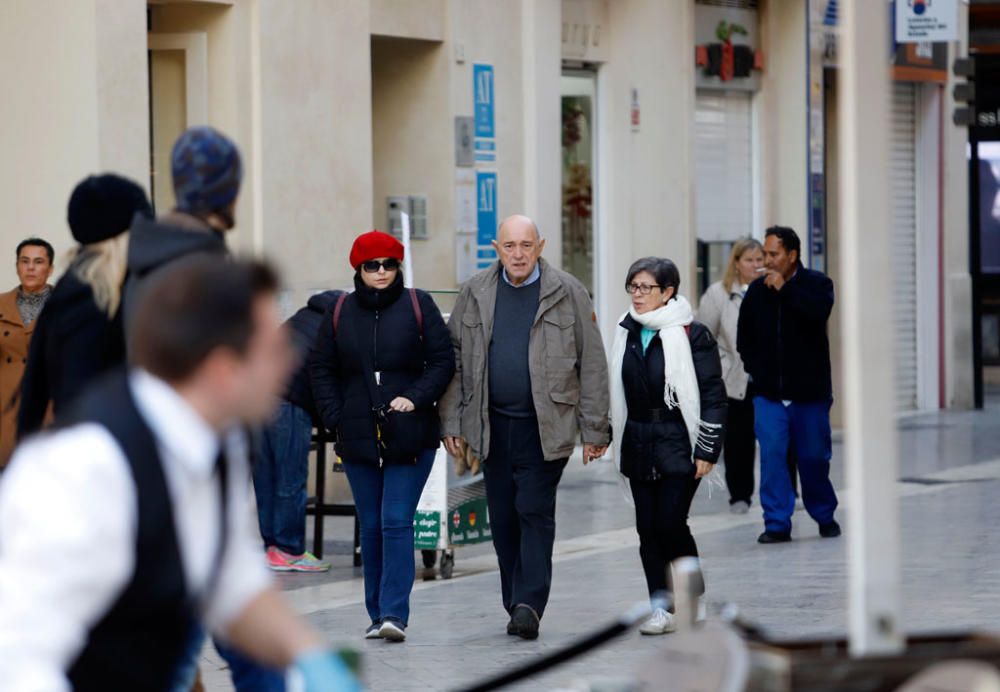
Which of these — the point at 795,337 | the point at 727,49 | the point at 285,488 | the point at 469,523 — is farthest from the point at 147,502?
the point at 727,49

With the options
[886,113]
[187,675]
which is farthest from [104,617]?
[886,113]

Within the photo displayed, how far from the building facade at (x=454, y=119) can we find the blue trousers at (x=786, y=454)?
373 cm

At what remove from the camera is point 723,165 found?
20391mm

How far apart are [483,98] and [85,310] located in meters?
11.7

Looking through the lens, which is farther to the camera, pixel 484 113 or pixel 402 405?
pixel 484 113

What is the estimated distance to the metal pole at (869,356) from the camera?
393 cm

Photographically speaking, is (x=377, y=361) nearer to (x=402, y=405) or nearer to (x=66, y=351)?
(x=402, y=405)

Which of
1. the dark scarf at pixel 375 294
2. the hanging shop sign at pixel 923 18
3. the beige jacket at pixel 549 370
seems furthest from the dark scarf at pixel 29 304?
the hanging shop sign at pixel 923 18

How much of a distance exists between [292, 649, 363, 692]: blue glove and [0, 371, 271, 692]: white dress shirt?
0.23 meters

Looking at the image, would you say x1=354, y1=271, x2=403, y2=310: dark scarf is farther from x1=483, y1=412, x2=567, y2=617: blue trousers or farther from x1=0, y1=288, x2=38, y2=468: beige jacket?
x1=0, y1=288, x2=38, y2=468: beige jacket

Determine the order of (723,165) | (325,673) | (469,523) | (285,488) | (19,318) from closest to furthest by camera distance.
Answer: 1. (325,673)
2. (19,318)
3. (469,523)
4. (285,488)
5. (723,165)

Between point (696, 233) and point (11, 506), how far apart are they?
17072 millimetres

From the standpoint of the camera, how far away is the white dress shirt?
2891 millimetres

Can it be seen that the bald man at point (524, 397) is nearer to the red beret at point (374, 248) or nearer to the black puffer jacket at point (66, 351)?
the red beret at point (374, 248)
